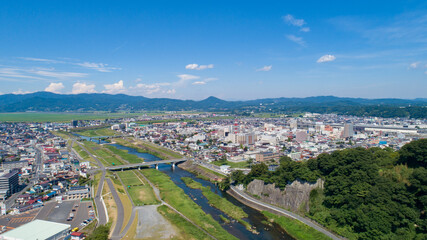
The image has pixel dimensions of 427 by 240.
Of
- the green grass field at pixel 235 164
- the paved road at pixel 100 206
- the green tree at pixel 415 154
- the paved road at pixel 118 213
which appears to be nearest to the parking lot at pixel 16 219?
the paved road at pixel 100 206

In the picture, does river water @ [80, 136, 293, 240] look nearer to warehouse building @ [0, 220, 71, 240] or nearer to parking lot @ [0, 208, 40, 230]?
warehouse building @ [0, 220, 71, 240]

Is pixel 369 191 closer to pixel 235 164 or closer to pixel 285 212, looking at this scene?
pixel 285 212

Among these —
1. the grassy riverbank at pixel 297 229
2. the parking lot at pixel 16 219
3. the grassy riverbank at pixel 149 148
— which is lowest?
the grassy riverbank at pixel 149 148

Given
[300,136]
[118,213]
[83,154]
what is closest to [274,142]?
[300,136]

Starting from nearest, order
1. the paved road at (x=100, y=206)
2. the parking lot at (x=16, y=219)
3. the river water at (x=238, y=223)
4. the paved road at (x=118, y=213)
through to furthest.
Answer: the paved road at (x=118, y=213) → the river water at (x=238, y=223) → the parking lot at (x=16, y=219) → the paved road at (x=100, y=206)

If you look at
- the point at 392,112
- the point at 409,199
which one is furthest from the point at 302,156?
the point at 392,112

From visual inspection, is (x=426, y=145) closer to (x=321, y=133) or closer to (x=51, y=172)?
(x=51, y=172)

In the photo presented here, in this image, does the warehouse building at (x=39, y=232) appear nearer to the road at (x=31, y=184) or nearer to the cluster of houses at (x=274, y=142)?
the road at (x=31, y=184)

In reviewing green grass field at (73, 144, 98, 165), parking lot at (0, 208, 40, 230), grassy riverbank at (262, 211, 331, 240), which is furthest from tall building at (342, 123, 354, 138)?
parking lot at (0, 208, 40, 230)
